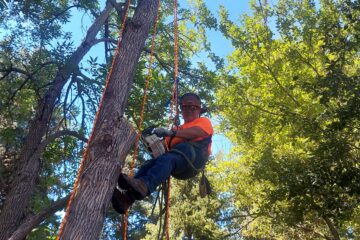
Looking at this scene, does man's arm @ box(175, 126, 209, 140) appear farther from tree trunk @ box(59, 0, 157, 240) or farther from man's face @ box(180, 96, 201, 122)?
tree trunk @ box(59, 0, 157, 240)

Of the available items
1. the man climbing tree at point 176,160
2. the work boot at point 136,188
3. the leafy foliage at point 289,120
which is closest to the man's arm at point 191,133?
the man climbing tree at point 176,160

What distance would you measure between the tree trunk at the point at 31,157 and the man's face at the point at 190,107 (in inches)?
110

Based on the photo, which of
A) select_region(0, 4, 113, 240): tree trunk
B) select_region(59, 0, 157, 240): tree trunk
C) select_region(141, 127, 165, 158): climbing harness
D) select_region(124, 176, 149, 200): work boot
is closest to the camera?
select_region(59, 0, 157, 240): tree trunk

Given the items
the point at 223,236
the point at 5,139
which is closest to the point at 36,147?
the point at 5,139

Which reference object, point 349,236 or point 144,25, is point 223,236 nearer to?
point 349,236

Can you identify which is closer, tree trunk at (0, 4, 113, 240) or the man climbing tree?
the man climbing tree

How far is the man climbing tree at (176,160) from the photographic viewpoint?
11.0ft

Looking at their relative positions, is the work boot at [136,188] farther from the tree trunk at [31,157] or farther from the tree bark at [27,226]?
the tree trunk at [31,157]

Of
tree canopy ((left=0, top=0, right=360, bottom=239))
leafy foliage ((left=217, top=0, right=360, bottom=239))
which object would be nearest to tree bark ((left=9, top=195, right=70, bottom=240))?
tree canopy ((left=0, top=0, right=360, bottom=239))

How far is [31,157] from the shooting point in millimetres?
6410

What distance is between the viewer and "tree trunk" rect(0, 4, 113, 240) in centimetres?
587

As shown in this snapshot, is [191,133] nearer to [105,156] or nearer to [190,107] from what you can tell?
[190,107]

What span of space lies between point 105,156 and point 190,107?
6.53 ft

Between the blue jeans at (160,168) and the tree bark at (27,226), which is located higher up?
the blue jeans at (160,168)
